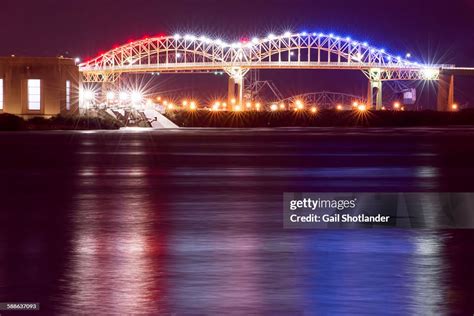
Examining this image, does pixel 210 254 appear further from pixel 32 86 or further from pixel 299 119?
pixel 299 119

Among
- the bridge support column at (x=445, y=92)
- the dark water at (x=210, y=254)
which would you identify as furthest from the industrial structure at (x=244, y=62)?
the dark water at (x=210, y=254)

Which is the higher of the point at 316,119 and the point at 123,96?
the point at 123,96

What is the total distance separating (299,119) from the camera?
122438mm

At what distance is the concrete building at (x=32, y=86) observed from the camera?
93812 millimetres

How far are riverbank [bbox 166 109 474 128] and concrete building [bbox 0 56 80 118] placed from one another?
26578 mm

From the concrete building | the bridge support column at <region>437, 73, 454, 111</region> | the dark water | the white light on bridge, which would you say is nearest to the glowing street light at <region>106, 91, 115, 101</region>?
the concrete building

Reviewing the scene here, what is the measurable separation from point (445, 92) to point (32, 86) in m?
101

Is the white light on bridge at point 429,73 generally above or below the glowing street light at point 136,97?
above

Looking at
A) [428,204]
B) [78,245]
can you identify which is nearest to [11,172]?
[428,204]

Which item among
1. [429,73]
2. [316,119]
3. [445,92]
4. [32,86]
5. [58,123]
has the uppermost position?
[429,73]

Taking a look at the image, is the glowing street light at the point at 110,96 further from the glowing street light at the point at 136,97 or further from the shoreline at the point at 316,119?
the shoreline at the point at 316,119

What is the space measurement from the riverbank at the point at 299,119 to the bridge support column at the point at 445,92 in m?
39.7

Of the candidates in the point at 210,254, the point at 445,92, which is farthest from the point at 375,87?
the point at 210,254

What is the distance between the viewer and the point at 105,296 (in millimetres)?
9266
